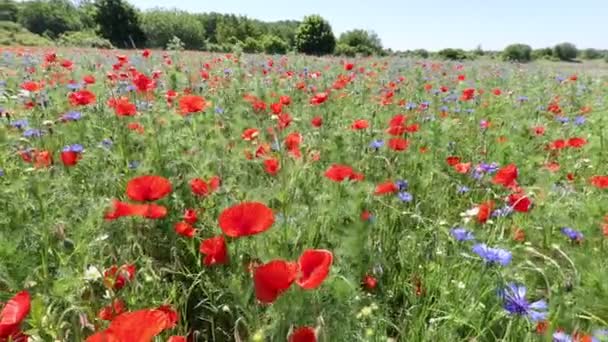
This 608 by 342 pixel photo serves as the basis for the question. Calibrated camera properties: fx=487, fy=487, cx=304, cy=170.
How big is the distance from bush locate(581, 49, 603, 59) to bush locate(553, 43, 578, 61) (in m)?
0.83

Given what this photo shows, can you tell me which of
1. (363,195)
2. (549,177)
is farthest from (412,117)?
(363,195)

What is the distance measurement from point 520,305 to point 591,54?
174ft

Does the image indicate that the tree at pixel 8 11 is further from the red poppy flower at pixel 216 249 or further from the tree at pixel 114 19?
the red poppy flower at pixel 216 249

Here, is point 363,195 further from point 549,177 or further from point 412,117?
point 412,117

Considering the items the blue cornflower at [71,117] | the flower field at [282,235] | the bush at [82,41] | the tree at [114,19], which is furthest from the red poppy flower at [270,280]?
the tree at [114,19]

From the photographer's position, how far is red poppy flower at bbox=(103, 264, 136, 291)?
1215mm

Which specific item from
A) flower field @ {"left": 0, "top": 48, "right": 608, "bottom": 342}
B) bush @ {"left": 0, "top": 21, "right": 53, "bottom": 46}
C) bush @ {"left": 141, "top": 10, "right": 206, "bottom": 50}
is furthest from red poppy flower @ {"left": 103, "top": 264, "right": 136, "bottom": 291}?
bush @ {"left": 141, "top": 10, "right": 206, "bottom": 50}

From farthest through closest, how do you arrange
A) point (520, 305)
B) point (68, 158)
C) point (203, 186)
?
point (68, 158), point (203, 186), point (520, 305)

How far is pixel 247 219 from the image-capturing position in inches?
49.8

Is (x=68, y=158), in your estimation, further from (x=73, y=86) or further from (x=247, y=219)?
(x=73, y=86)

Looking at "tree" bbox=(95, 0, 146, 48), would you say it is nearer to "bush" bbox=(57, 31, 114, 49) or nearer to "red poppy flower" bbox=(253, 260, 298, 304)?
"bush" bbox=(57, 31, 114, 49)

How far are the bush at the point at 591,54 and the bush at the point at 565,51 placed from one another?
2.74ft

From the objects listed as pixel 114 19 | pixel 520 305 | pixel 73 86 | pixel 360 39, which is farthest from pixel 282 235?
pixel 360 39

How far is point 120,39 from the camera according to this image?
1367 inches
